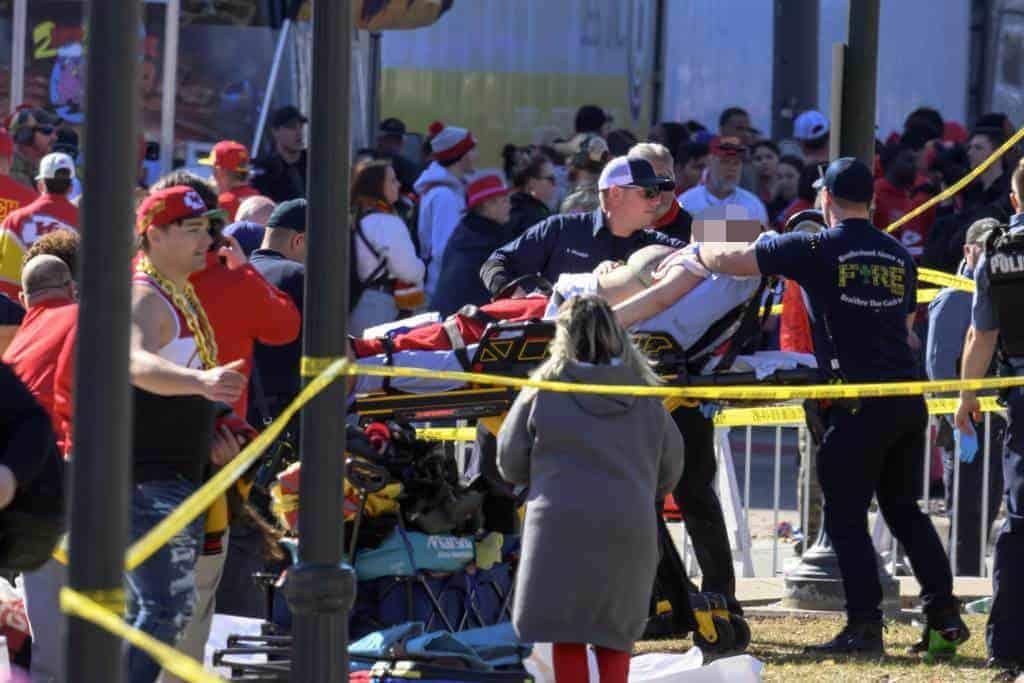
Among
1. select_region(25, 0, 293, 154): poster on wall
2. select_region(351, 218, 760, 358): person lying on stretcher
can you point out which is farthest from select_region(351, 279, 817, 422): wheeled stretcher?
select_region(25, 0, 293, 154): poster on wall

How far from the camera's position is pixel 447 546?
7.68 meters

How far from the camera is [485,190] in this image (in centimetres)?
1162

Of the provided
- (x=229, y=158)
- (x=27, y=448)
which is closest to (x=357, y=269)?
(x=229, y=158)

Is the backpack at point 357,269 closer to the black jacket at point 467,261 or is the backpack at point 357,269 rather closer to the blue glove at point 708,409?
the black jacket at point 467,261

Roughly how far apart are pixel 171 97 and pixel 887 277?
337 inches

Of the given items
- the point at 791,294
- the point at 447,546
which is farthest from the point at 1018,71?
the point at 447,546

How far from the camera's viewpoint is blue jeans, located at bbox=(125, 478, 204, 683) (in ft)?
20.2

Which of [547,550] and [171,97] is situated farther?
[171,97]

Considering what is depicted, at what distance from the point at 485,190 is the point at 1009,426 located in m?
4.34

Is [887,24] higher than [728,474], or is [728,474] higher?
[887,24]

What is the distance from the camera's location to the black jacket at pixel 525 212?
12211 millimetres

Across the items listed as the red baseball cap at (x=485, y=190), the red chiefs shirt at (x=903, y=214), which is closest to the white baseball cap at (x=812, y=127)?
the red chiefs shirt at (x=903, y=214)

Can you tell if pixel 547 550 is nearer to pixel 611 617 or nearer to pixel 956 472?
pixel 611 617

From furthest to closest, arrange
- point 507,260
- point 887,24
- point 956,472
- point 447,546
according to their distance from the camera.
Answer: point 887,24
point 956,472
point 507,260
point 447,546
